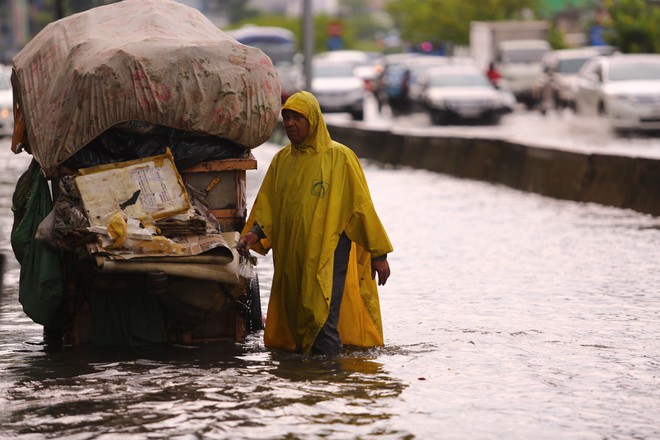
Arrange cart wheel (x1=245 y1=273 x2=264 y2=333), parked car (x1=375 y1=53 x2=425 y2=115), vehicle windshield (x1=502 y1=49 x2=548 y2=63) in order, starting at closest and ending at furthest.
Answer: cart wheel (x1=245 y1=273 x2=264 y2=333)
parked car (x1=375 y1=53 x2=425 y2=115)
vehicle windshield (x1=502 y1=49 x2=548 y2=63)

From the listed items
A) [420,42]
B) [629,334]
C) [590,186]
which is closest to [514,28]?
[420,42]

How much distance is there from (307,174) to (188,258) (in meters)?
0.76

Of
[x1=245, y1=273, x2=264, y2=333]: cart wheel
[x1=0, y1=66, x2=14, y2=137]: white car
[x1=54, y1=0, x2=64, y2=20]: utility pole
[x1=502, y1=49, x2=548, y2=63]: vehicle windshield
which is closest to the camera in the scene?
[x1=245, y1=273, x2=264, y2=333]: cart wheel

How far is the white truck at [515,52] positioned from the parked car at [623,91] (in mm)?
12475

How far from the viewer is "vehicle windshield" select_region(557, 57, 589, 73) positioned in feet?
144

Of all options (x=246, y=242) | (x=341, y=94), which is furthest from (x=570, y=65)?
(x=246, y=242)

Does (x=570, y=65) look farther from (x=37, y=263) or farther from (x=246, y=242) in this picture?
(x=37, y=263)

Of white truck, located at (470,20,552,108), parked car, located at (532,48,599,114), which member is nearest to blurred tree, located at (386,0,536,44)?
white truck, located at (470,20,552,108)

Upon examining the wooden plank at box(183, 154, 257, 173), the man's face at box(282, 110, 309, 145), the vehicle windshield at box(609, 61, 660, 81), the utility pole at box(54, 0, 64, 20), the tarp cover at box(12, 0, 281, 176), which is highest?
the utility pole at box(54, 0, 64, 20)

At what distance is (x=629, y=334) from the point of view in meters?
8.86

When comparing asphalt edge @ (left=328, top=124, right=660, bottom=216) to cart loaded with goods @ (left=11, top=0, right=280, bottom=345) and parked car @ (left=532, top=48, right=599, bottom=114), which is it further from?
parked car @ (left=532, top=48, right=599, bottom=114)

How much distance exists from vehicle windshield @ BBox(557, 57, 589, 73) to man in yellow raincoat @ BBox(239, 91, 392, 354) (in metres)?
36.5

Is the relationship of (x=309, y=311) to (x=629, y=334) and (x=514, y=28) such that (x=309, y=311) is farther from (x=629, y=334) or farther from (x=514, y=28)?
(x=514, y=28)

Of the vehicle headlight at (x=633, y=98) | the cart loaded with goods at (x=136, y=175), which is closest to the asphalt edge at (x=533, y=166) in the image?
the vehicle headlight at (x=633, y=98)
